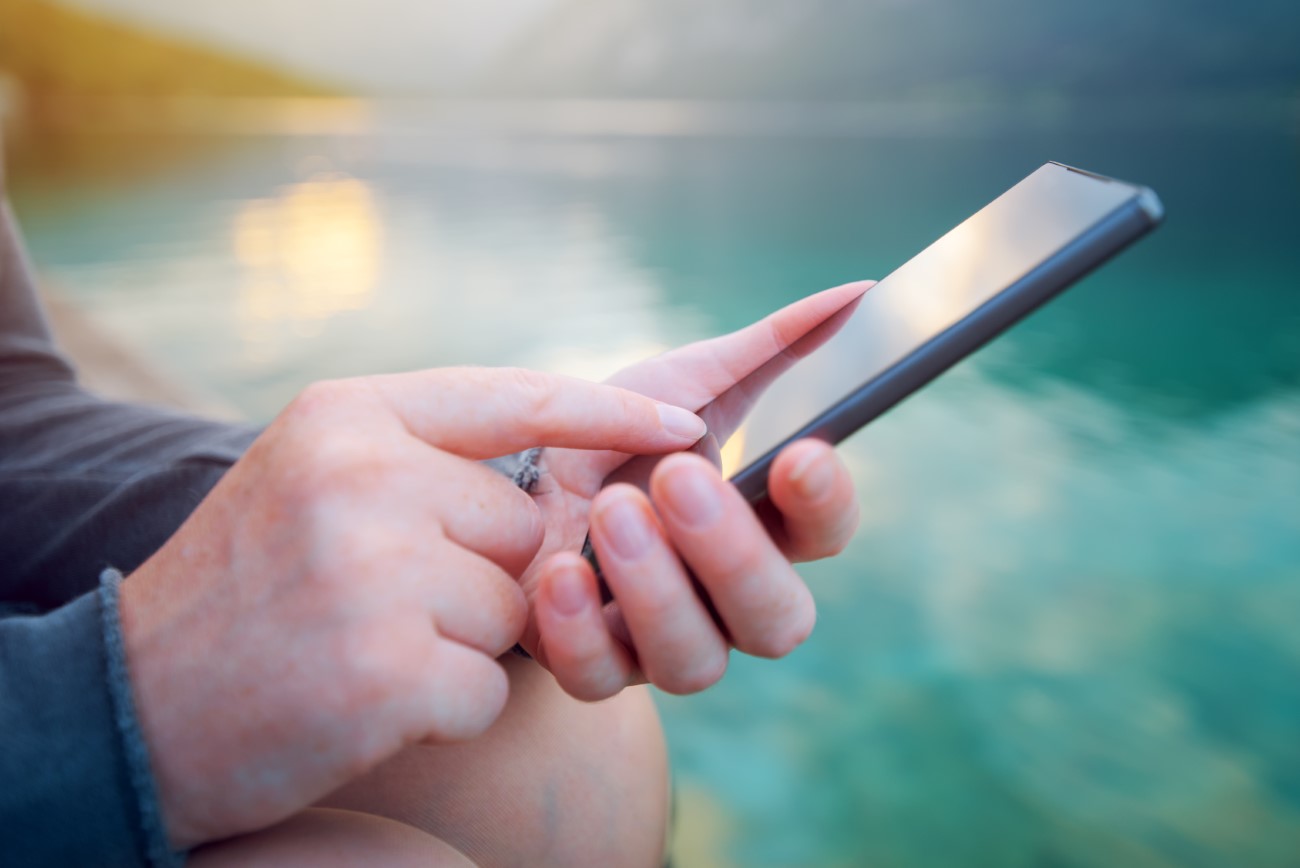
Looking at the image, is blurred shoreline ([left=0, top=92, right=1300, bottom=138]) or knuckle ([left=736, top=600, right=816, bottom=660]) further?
blurred shoreline ([left=0, top=92, right=1300, bottom=138])

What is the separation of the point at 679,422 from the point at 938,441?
62.6 inches

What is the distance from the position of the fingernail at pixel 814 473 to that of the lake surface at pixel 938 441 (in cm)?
63

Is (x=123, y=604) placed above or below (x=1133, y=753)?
above

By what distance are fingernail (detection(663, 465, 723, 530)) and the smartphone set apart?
0.14 ft

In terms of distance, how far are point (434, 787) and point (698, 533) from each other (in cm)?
24

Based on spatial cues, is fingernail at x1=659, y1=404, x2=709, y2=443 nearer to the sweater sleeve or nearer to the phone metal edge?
the phone metal edge

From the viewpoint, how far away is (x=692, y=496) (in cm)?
38

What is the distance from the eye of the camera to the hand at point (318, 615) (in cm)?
34

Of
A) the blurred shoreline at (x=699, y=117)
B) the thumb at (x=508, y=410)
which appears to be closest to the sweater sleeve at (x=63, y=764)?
the thumb at (x=508, y=410)

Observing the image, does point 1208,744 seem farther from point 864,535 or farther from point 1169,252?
point 1169,252

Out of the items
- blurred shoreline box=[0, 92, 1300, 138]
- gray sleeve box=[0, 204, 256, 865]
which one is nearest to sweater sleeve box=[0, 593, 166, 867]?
gray sleeve box=[0, 204, 256, 865]

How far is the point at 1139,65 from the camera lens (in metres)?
13.5

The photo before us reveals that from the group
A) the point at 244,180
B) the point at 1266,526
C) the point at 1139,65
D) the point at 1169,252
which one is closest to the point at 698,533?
the point at 1266,526

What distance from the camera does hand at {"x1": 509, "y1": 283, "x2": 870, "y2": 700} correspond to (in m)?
0.38
